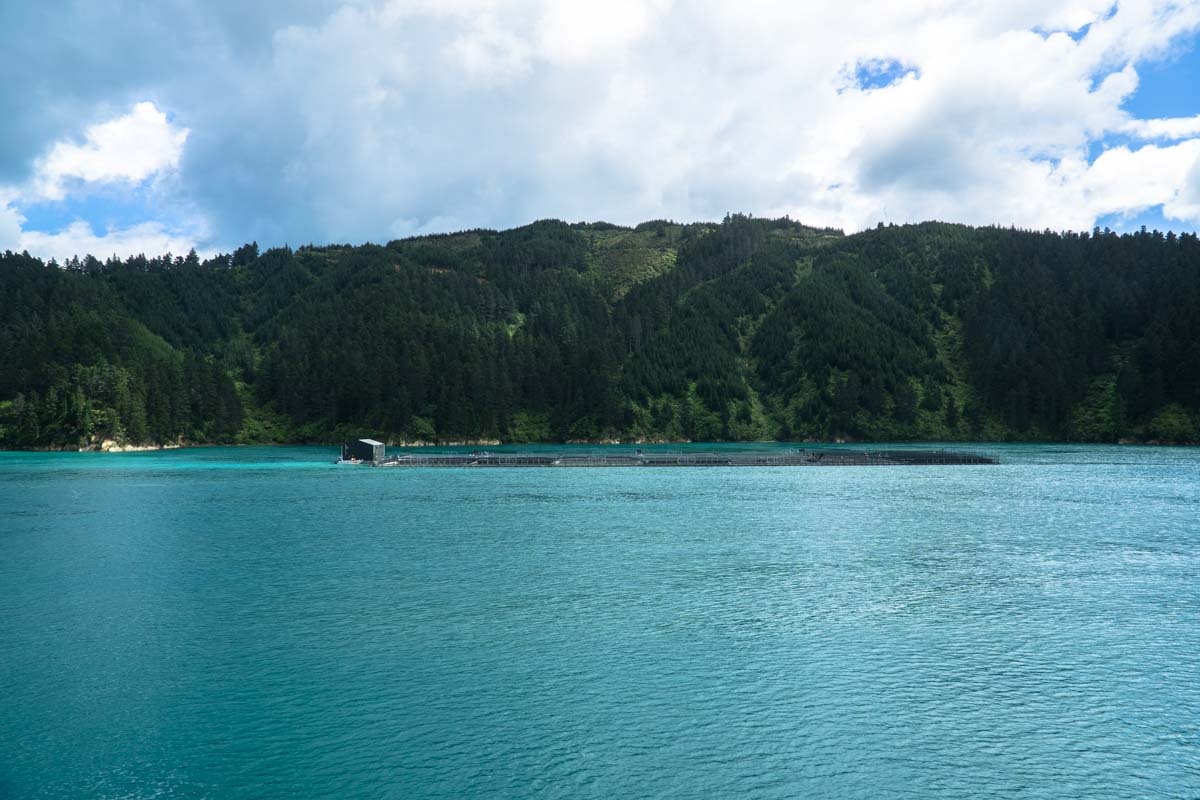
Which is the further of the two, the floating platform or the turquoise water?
the floating platform

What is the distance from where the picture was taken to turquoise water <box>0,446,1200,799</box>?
2194cm

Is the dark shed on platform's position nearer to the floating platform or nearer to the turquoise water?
the floating platform

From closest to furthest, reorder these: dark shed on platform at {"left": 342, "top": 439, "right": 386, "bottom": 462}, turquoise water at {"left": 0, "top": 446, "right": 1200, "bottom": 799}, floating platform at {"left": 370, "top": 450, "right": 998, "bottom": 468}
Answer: turquoise water at {"left": 0, "top": 446, "right": 1200, "bottom": 799} → floating platform at {"left": 370, "top": 450, "right": 998, "bottom": 468} → dark shed on platform at {"left": 342, "top": 439, "right": 386, "bottom": 462}

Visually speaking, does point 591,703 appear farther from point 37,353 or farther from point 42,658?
point 37,353

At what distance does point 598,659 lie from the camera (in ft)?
102

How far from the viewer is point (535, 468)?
135500mm

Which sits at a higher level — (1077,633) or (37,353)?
(37,353)

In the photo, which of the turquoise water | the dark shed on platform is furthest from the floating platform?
the turquoise water

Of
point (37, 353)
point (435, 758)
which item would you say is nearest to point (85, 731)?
point (435, 758)

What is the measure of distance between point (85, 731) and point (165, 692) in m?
3.39

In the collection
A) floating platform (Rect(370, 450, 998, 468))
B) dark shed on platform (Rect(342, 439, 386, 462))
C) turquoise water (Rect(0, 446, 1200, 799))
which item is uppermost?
dark shed on platform (Rect(342, 439, 386, 462))

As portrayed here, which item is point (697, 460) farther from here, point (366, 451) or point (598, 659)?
point (598, 659)

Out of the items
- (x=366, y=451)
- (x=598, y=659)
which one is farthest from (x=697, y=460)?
(x=598, y=659)

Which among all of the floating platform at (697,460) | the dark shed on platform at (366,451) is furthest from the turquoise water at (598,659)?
the dark shed on platform at (366,451)
